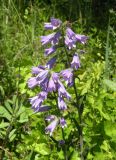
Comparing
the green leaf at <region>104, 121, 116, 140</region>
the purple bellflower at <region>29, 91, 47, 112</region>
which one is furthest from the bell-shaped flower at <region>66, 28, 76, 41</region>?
the green leaf at <region>104, 121, 116, 140</region>

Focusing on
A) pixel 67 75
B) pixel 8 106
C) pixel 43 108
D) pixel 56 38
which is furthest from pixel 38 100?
pixel 8 106

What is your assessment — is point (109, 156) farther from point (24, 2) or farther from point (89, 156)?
point (24, 2)

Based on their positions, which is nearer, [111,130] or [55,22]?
[55,22]

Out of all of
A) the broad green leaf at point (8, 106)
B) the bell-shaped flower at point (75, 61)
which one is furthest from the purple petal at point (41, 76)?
the broad green leaf at point (8, 106)

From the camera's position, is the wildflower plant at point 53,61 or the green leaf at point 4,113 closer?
the wildflower plant at point 53,61

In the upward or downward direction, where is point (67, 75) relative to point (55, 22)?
downward

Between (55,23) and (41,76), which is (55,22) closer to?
(55,23)

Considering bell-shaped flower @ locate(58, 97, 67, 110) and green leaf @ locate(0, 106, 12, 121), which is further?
green leaf @ locate(0, 106, 12, 121)

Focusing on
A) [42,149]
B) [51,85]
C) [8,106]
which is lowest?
[42,149]

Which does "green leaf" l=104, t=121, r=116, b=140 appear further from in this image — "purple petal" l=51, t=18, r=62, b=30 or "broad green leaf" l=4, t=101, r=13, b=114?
"purple petal" l=51, t=18, r=62, b=30

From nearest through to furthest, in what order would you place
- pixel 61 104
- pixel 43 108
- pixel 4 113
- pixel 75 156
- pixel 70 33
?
pixel 70 33 < pixel 61 104 < pixel 43 108 < pixel 75 156 < pixel 4 113

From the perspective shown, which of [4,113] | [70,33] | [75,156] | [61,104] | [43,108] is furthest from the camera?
[4,113]

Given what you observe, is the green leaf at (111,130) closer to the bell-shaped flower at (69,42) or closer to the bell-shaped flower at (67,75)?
the bell-shaped flower at (67,75)
